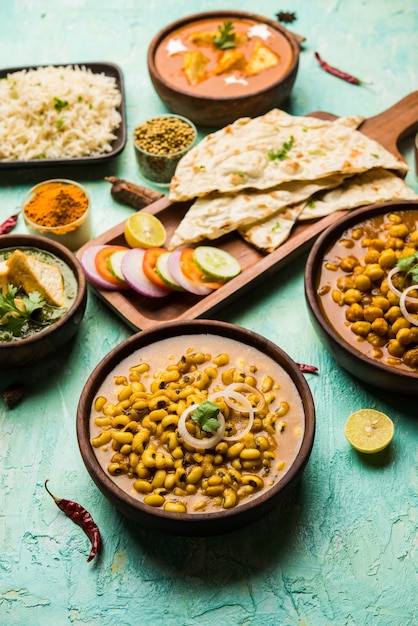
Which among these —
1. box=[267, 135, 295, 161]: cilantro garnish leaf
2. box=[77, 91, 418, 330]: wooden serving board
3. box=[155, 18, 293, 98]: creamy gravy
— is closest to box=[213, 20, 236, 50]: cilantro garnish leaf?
box=[155, 18, 293, 98]: creamy gravy

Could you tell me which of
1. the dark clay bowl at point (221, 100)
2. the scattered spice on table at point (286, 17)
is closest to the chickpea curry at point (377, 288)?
the dark clay bowl at point (221, 100)

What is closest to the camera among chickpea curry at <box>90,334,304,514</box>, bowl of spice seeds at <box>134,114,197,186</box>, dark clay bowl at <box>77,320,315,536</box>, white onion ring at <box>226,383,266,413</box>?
dark clay bowl at <box>77,320,315,536</box>

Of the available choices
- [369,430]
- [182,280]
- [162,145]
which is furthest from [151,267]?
[369,430]

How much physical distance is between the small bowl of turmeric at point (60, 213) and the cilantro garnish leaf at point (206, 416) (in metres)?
1.72

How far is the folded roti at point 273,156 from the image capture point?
14.5 ft

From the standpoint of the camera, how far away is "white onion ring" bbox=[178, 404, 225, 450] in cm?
315

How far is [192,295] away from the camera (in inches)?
165

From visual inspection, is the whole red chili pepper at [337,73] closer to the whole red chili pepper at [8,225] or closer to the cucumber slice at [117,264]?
the cucumber slice at [117,264]

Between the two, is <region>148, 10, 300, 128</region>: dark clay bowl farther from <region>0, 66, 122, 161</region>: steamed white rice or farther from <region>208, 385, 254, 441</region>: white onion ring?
<region>208, 385, 254, 441</region>: white onion ring

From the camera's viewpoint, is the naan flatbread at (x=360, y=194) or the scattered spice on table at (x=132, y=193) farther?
the scattered spice on table at (x=132, y=193)

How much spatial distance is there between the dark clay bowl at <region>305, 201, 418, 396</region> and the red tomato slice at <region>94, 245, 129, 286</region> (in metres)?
1.10

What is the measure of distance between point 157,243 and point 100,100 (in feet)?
4.53

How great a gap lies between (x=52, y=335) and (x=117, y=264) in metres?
0.62

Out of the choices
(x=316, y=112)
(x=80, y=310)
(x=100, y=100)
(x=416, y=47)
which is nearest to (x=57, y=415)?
(x=80, y=310)
